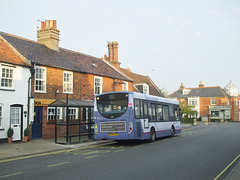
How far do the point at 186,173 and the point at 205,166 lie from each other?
140 centimetres

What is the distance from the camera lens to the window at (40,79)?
59.8 feet

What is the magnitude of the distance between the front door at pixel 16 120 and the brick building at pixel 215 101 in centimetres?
5638

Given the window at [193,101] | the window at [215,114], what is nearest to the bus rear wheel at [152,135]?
the window at [215,114]

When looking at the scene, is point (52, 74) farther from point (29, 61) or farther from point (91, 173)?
point (91, 173)

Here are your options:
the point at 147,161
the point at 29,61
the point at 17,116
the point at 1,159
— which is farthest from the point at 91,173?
the point at 29,61

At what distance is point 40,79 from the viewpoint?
725 inches

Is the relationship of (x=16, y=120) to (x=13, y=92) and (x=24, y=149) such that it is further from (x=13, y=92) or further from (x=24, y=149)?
(x=24, y=149)

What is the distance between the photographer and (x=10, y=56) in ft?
55.0

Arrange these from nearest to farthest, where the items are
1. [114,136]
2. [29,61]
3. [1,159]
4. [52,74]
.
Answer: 1. [1,159]
2. [114,136]
3. [29,61]
4. [52,74]

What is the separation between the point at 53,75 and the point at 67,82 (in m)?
1.60

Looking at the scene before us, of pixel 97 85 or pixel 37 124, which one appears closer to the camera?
pixel 37 124

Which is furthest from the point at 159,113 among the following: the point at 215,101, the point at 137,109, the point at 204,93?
the point at 204,93

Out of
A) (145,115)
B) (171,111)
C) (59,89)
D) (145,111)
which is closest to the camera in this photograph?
(145,115)

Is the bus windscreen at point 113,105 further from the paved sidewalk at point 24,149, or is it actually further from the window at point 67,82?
the window at point 67,82
